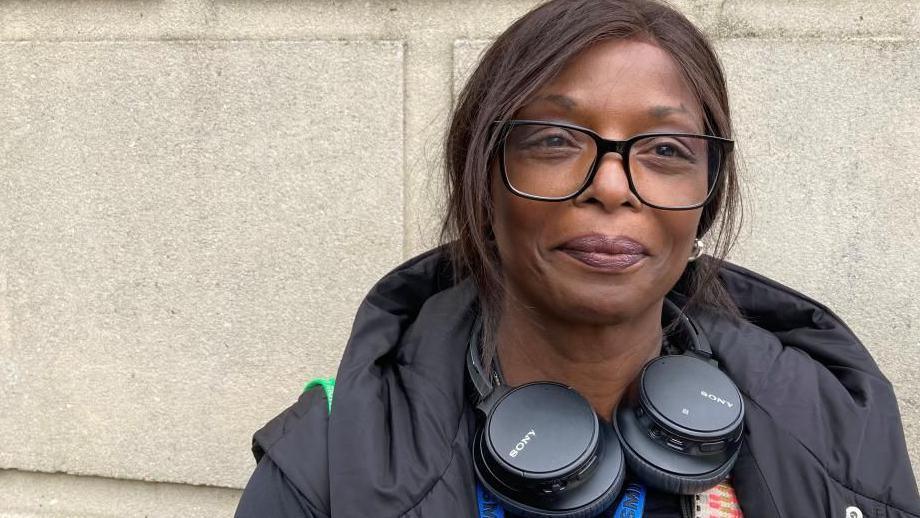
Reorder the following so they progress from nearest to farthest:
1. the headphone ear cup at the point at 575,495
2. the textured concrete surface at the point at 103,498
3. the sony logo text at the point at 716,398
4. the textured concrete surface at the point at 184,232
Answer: the headphone ear cup at the point at 575,495, the sony logo text at the point at 716,398, the textured concrete surface at the point at 184,232, the textured concrete surface at the point at 103,498

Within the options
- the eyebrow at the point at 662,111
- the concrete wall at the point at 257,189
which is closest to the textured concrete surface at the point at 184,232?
the concrete wall at the point at 257,189

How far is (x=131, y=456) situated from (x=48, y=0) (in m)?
1.34

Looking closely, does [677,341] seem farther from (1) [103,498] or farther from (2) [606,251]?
(1) [103,498]

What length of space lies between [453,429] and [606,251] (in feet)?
1.31

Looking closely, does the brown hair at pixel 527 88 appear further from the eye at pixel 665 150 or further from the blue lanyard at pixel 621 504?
the blue lanyard at pixel 621 504

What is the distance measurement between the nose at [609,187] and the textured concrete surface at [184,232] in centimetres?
82

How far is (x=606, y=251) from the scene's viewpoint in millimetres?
1147

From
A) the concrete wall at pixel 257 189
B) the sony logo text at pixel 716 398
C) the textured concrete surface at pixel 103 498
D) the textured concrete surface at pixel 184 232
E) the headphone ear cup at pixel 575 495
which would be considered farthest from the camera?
the textured concrete surface at pixel 103 498

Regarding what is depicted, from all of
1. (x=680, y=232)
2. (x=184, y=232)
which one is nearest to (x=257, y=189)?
(x=184, y=232)

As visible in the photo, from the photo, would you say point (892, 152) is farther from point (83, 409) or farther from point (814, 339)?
point (83, 409)

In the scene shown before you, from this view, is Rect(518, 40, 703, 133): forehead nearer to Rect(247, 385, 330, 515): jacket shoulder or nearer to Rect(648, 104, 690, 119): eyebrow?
Rect(648, 104, 690, 119): eyebrow

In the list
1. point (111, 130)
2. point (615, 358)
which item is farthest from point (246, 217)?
point (615, 358)

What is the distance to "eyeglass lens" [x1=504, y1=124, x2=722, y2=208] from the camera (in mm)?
1155

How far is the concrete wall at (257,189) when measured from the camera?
1.74 metres
